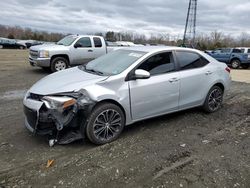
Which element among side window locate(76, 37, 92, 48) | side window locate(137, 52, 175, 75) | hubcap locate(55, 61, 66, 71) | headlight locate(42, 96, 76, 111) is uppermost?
side window locate(76, 37, 92, 48)

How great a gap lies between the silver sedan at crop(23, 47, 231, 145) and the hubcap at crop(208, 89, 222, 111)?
10 cm

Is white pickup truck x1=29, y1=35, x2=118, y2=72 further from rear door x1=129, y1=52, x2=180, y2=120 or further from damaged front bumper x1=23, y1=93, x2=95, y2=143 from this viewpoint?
damaged front bumper x1=23, y1=93, x2=95, y2=143

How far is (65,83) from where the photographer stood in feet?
13.5

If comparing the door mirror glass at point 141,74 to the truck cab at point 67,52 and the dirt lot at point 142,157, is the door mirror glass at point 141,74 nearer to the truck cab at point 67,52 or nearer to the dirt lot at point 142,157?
the dirt lot at point 142,157

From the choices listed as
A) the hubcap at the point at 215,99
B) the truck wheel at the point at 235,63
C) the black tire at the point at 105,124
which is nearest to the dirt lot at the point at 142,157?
the black tire at the point at 105,124

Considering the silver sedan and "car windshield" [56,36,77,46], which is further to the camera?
"car windshield" [56,36,77,46]

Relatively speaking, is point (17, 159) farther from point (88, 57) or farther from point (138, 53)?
point (88, 57)

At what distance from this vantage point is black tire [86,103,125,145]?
389cm

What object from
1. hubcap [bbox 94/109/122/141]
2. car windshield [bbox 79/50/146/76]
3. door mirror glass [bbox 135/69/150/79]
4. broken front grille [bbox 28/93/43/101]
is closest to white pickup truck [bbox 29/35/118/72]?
car windshield [bbox 79/50/146/76]

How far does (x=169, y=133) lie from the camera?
15.0 feet

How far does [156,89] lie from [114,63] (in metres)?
0.93

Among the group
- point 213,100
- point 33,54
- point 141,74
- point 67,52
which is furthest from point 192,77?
point 33,54

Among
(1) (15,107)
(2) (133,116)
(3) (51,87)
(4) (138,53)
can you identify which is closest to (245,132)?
(2) (133,116)

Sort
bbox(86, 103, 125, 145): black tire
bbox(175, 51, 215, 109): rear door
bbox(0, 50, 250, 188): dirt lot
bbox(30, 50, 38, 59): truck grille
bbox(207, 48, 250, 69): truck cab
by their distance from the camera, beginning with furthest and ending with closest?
bbox(207, 48, 250, 69): truck cab < bbox(30, 50, 38, 59): truck grille < bbox(175, 51, 215, 109): rear door < bbox(86, 103, 125, 145): black tire < bbox(0, 50, 250, 188): dirt lot
